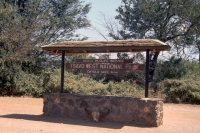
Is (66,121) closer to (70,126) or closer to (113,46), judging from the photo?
(70,126)

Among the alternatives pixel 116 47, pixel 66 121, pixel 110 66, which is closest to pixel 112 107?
pixel 110 66

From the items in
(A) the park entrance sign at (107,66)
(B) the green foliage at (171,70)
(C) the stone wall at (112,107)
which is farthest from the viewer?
(B) the green foliage at (171,70)

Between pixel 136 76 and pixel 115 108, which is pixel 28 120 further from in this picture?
pixel 136 76

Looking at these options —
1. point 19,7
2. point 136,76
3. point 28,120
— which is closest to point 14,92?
point 19,7

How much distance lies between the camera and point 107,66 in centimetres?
1198

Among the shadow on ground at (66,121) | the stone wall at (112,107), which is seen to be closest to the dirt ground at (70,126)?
the shadow on ground at (66,121)

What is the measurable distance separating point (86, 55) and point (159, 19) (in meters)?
6.77

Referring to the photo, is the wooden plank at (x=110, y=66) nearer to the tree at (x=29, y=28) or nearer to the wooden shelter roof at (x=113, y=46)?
the wooden shelter roof at (x=113, y=46)

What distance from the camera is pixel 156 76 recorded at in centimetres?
2491

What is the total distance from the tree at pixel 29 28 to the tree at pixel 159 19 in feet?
13.3

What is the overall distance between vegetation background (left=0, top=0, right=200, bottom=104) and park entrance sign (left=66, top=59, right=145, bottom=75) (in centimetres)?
889

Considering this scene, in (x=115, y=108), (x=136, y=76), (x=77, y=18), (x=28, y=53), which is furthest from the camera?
(x=77, y=18)

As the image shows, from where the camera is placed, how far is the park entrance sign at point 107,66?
38.3 ft

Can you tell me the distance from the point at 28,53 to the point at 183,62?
1277 centimetres
